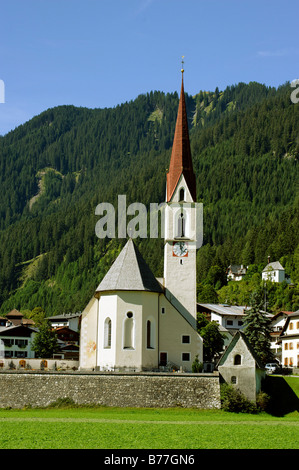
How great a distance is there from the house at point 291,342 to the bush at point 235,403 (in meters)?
30.2

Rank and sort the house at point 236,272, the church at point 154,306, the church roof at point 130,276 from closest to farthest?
the church at point 154,306, the church roof at point 130,276, the house at point 236,272

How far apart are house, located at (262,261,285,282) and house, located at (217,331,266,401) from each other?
9308cm

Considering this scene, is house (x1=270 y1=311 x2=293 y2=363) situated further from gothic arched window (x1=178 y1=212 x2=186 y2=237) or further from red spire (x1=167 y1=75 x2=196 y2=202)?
red spire (x1=167 y1=75 x2=196 y2=202)

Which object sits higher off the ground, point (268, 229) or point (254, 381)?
point (268, 229)

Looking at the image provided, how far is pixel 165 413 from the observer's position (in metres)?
49.8

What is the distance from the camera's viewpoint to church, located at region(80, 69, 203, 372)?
60.2m

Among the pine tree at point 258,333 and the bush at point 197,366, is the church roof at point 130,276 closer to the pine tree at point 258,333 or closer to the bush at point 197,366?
the bush at point 197,366

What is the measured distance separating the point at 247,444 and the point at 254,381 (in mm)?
22398

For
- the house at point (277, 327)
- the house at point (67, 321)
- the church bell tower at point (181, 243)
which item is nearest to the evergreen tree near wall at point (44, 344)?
the house at point (277, 327)

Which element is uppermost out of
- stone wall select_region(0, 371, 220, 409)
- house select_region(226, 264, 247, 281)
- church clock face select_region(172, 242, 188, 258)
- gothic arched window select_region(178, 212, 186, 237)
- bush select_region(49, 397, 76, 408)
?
house select_region(226, 264, 247, 281)

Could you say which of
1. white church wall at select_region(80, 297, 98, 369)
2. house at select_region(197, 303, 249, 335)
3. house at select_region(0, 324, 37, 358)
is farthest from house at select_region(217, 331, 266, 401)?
→ house at select_region(197, 303, 249, 335)

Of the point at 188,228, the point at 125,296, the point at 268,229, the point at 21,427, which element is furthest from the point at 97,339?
the point at 268,229

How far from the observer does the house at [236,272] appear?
17112 cm
